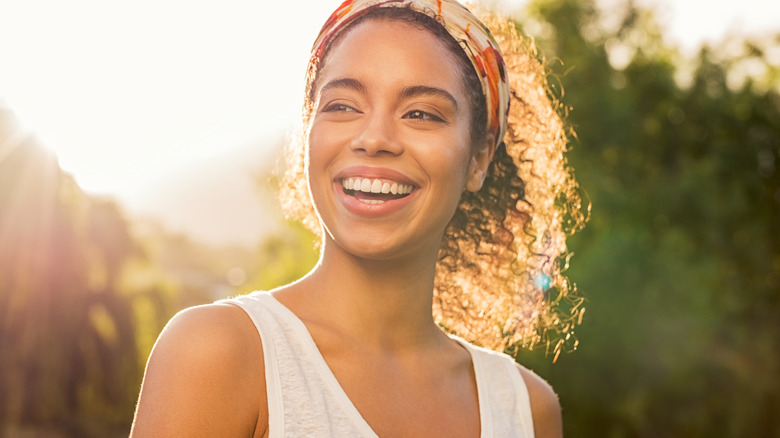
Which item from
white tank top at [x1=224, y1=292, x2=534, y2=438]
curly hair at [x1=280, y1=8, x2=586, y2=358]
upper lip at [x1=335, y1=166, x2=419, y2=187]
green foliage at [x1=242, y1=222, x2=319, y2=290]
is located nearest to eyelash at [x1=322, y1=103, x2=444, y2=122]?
upper lip at [x1=335, y1=166, x2=419, y2=187]

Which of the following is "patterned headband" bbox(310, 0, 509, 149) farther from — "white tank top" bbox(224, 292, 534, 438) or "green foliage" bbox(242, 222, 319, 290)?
"green foliage" bbox(242, 222, 319, 290)

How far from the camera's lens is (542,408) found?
263 centimetres

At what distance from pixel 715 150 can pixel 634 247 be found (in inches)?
246

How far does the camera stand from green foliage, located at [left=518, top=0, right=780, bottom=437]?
19.6 meters

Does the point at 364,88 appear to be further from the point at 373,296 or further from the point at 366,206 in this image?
the point at 373,296

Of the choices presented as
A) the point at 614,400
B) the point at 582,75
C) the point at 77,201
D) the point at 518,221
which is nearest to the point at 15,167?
the point at 77,201

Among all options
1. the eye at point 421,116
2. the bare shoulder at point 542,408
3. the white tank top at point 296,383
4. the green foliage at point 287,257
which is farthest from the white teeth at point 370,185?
the green foliage at point 287,257

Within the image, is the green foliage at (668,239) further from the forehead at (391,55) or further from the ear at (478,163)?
the forehead at (391,55)

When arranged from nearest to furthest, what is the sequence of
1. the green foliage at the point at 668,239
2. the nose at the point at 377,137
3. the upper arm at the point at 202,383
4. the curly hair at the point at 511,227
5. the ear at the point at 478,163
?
the upper arm at the point at 202,383
the nose at the point at 377,137
the ear at the point at 478,163
the curly hair at the point at 511,227
the green foliage at the point at 668,239

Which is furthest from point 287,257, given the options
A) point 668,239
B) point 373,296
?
point 373,296

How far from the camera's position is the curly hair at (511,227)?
3096 mm

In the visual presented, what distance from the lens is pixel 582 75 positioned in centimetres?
2525

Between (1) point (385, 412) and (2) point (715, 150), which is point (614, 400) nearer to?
(2) point (715, 150)

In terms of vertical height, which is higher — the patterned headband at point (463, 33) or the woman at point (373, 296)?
the patterned headband at point (463, 33)
